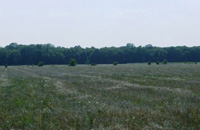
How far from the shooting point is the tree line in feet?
452

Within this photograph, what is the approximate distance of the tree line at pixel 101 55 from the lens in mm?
137750

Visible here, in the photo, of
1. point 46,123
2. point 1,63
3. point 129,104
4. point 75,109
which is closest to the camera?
point 46,123

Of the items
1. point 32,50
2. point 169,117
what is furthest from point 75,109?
point 32,50

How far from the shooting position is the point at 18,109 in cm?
1048

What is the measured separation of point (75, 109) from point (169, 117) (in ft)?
A: 12.1

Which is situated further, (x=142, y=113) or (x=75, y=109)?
(x=75, y=109)

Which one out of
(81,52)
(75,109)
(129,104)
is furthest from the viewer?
(81,52)

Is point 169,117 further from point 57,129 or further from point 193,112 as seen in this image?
point 57,129

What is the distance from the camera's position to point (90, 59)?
14412 cm

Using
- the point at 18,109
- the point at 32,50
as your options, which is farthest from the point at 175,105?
the point at 32,50

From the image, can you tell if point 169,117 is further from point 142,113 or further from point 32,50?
point 32,50

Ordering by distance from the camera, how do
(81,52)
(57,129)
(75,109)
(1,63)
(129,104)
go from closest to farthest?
(57,129) < (75,109) < (129,104) < (1,63) < (81,52)

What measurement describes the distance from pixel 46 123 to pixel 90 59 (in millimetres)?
135992

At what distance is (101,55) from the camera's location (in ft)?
476
